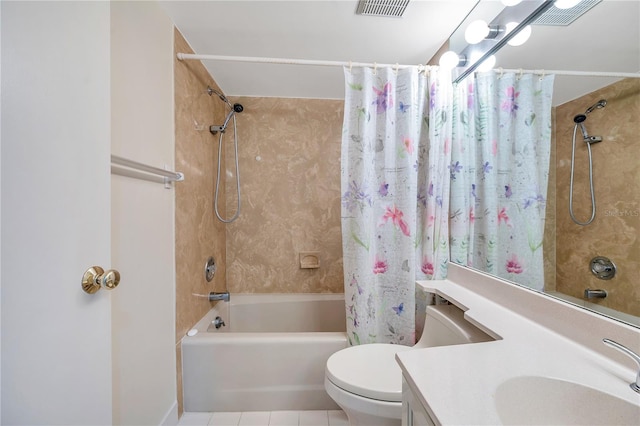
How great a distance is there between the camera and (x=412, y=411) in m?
0.61

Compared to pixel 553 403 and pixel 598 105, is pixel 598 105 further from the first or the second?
pixel 553 403

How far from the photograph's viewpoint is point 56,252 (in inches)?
20.5

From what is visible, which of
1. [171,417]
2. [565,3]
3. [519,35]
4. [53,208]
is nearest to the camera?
[53,208]

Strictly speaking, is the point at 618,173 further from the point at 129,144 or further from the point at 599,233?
the point at 129,144

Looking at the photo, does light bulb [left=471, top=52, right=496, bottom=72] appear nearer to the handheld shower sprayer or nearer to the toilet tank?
the handheld shower sprayer

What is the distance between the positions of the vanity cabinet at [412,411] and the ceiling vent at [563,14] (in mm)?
1292

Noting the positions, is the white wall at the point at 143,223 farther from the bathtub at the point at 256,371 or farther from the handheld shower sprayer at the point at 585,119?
the handheld shower sprayer at the point at 585,119

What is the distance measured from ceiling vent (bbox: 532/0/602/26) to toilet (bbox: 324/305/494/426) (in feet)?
3.91

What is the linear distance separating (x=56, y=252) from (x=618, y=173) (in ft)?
4.59

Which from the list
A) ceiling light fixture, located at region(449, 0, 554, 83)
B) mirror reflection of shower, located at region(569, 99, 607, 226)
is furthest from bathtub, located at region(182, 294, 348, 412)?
ceiling light fixture, located at region(449, 0, 554, 83)

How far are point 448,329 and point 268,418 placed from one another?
1.18m

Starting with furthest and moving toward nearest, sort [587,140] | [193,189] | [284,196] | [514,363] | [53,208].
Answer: [284,196] < [193,189] < [587,140] < [514,363] < [53,208]

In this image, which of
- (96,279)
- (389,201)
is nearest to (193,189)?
(96,279)

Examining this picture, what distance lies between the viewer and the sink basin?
53cm
